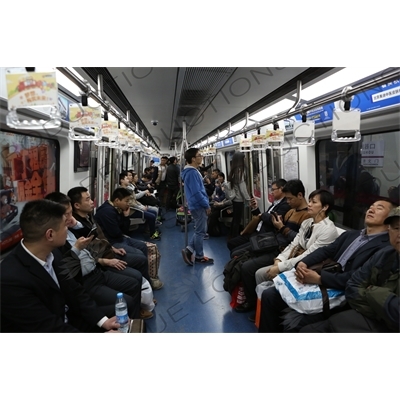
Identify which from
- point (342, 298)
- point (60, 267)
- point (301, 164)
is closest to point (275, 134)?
point (301, 164)

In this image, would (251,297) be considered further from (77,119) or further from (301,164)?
(77,119)

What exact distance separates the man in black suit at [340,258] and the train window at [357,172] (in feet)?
2.33

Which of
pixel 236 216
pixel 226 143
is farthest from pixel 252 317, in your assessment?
pixel 226 143

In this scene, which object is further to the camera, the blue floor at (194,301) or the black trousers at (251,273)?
the black trousers at (251,273)

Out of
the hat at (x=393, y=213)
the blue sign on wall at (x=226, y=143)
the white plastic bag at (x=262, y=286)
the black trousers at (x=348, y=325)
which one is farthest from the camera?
the blue sign on wall at (x=226, y=143)

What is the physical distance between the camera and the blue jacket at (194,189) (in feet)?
13.0

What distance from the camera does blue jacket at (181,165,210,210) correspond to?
13.0ft

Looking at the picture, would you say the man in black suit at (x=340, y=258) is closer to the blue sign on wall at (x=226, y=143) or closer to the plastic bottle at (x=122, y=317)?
the plastic bottle at (x=122, y=317)

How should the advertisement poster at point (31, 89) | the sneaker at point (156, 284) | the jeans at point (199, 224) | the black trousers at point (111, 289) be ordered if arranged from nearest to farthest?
the advertisement poster at point (31, 89) → the black trousers at point (111, 289) → the sneaker at point (156, 284) → the jeans at point (199, 224)

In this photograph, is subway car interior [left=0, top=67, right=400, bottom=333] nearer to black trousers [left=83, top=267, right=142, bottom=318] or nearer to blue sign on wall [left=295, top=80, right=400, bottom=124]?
blue sign on wall [left=295, top=80, right=400, bottom=124]

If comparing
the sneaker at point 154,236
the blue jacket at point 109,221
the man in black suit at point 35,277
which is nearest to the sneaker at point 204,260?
the blue jacket at point 109,221

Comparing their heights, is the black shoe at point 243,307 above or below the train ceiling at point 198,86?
below

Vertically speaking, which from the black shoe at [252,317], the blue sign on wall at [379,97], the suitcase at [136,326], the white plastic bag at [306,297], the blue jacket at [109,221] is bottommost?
the black shoe at [252,317]

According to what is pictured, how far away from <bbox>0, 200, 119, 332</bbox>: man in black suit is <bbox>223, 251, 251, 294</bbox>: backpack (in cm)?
178
